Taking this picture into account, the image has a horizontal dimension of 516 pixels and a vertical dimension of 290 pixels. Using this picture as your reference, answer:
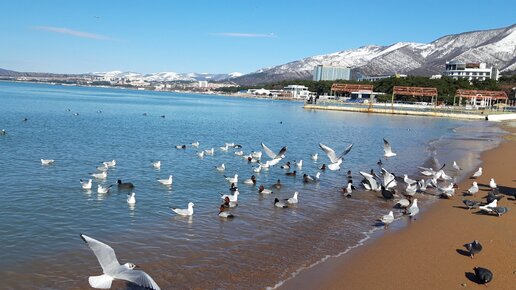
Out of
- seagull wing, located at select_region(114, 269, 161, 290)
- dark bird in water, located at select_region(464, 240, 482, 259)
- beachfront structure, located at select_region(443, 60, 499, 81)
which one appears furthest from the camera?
beachfront structure, located at select_region(443, 60, 499, 81)

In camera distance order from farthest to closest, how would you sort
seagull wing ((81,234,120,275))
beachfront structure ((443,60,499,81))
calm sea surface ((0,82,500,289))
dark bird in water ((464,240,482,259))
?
1. beachfront structure ((443,60,499,81))
2. dark bird in water ((464,240,482,259))
3. calm sea surface ((0,82,500,289))
4. seagull wing ((81,234,120,275))

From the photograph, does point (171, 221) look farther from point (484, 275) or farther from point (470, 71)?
point (470, 71)

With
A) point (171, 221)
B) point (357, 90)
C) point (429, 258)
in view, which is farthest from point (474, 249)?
point (357, 90)

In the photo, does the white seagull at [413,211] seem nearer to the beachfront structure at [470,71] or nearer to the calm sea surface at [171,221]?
the calm sea surface at [171,221]

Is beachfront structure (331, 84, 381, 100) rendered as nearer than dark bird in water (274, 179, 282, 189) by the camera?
No

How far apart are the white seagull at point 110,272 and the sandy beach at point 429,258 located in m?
2.61

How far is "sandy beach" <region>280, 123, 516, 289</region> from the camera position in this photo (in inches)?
328

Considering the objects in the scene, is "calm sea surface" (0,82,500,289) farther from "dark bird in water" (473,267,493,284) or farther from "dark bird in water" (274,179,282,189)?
"dark bird in water" (473,267,493,284)

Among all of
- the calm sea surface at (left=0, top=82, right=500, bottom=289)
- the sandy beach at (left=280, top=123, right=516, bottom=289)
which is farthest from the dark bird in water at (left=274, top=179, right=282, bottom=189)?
the sandy beach at (left=280, top=123, right=516, bottom=289)

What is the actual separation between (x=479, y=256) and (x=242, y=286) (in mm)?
4763

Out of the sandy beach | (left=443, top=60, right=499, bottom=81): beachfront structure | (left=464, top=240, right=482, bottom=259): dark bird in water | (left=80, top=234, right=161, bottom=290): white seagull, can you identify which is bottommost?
the sandy beach

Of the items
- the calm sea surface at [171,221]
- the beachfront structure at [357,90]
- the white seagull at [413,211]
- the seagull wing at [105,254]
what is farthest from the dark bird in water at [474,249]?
the beachfront structure at [357,90]

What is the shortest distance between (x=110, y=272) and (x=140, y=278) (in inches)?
33.7

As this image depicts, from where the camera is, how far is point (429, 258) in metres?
9.62
